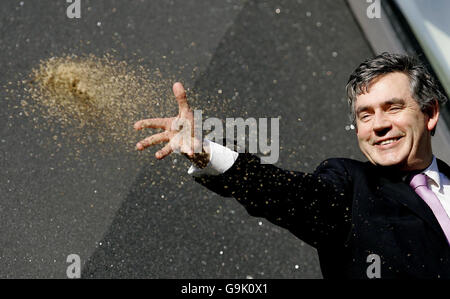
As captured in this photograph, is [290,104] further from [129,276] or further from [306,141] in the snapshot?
[129,276]

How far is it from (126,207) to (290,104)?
3.23 ft

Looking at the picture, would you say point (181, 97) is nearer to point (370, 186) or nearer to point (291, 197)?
point (291, 197)

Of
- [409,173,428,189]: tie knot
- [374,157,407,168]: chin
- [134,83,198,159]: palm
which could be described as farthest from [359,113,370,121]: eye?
[134,83,198,159]: palm

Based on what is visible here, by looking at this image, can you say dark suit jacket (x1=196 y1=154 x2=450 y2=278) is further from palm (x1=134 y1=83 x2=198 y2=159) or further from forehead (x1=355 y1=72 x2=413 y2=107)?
forehead (x1=355 y1=72 x2=413 y2=107)

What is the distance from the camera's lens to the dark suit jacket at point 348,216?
1.44 metres

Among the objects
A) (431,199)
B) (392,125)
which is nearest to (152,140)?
(392,125)

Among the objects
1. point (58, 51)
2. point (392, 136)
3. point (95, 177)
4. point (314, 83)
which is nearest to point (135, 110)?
point (95, 177)

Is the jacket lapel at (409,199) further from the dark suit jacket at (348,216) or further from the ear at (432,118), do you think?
the ear at (432,118)

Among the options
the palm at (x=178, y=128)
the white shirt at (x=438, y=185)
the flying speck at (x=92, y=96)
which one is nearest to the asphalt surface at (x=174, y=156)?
the flying speck at (x=92, y=96)

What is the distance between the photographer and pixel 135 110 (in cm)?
238

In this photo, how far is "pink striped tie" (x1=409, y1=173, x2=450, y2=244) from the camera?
1.52 meters

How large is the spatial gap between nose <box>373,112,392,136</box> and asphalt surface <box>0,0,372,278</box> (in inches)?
42.0

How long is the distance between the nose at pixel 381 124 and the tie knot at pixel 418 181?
6.8 inches

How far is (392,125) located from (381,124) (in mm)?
39
